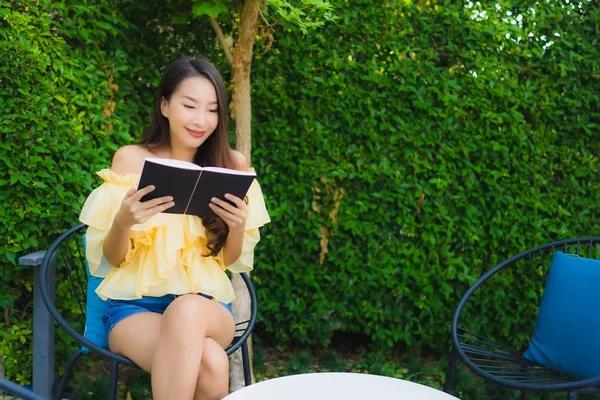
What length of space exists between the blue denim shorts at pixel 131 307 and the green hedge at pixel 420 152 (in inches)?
41.4

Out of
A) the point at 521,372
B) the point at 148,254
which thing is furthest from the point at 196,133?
the point at 521,372

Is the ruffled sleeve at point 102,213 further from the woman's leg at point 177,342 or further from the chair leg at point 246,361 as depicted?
the chair leg at point 246,361

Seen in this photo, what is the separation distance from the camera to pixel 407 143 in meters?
2.96

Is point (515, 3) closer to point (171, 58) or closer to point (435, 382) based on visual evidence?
point (171, 58)

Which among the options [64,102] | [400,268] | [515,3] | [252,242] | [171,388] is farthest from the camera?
[400,268]

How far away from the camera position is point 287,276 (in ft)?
10.1

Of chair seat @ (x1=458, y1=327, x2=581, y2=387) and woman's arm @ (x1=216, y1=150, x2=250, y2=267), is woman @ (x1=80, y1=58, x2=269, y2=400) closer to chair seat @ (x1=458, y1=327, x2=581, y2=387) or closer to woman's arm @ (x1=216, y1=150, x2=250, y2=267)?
woman's arm @ (x1=216, y1=150, x2=250, y2=267)

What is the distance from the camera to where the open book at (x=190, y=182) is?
168 cm

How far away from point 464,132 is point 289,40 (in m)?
0.90

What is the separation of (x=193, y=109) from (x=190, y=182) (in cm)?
37

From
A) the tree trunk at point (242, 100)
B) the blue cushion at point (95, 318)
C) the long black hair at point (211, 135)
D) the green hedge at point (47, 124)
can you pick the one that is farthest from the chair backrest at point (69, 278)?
the tree trunk at point (242, 100)

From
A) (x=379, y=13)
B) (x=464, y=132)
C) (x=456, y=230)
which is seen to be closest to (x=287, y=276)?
(x=456, y=230)

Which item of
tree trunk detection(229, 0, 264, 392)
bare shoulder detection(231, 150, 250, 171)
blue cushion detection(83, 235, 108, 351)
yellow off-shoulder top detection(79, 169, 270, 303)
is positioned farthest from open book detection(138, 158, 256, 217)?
tree trunk detection(229, 0, 264, 392)

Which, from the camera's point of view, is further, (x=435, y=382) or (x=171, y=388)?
(x=435, y=382)
